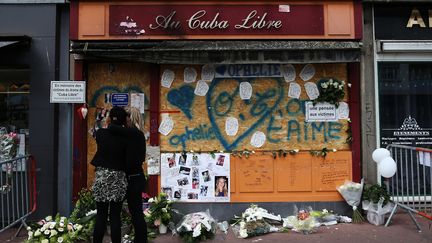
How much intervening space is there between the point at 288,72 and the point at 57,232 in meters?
4.39

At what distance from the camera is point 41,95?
7.16 m

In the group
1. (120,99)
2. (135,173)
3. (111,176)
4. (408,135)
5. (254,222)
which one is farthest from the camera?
(408,135)

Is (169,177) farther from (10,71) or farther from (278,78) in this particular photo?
(10,71)

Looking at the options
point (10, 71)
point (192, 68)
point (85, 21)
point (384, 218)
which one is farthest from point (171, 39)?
point (384, 218)

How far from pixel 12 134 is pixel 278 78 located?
15.3 ft

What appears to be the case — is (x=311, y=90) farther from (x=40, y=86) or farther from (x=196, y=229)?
(x=40, y=86)

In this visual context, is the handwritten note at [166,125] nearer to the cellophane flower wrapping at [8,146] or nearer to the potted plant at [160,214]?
the potted plant at [160,214]

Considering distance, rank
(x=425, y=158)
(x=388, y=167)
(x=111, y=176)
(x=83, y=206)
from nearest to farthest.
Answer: (x=111, y=176) < (x=425, y=158) < (x=388, y=167) < (x=83, y=206)

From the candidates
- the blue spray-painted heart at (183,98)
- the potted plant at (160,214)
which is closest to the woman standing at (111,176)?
the potted plant at (160,214)

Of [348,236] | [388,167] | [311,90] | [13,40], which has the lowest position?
[348,236]

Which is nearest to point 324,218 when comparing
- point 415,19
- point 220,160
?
point 220,160

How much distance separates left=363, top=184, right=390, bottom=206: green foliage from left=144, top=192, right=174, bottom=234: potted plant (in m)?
3.13

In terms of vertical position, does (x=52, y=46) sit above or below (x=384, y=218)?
above

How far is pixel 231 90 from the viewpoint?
23.5 feet
